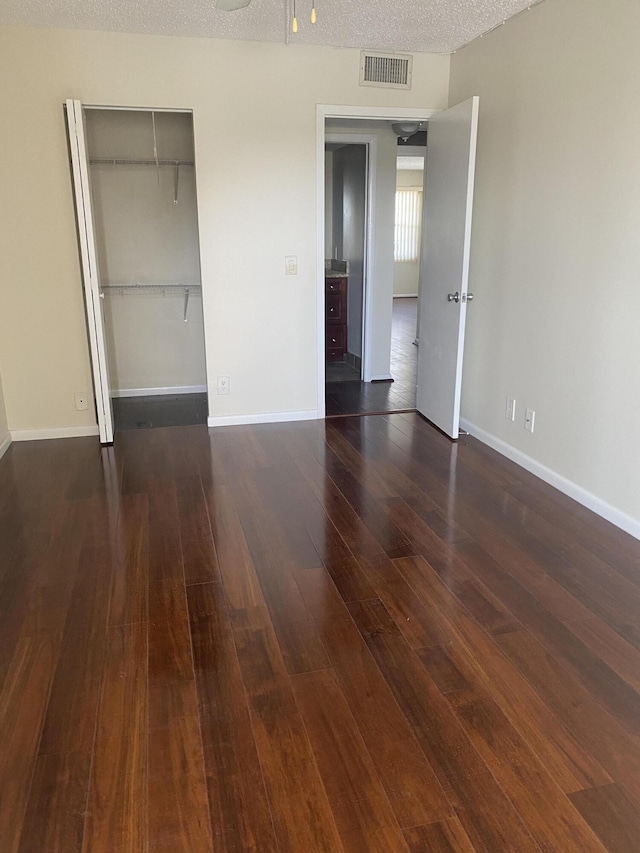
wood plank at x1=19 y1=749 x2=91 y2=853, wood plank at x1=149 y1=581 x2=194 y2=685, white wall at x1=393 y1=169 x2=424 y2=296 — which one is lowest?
wood plank at x1=19 y1=749 x2=91 y2=853

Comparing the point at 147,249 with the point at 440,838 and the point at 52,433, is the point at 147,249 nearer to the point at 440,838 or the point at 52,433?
the point at 52,433

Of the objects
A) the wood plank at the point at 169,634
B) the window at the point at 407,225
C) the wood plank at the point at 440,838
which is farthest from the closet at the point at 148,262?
the window at the point at 407,225

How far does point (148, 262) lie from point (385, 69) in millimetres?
2466

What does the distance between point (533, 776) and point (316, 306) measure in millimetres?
3549

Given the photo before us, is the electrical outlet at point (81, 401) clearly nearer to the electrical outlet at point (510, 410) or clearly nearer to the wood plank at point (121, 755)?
the wood plank at point (121, 755)

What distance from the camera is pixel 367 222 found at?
18.7 feet

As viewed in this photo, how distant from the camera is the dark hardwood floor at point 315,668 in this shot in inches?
61.1

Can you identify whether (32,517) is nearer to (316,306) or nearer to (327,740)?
(327,740)

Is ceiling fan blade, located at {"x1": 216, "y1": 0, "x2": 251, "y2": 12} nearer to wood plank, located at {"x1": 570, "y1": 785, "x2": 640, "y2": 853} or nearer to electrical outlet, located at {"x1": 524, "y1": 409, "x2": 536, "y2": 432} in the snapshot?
electrical outlet, located at {"x1": 524, "y1": 409, "x2": 536, "y2": 432}

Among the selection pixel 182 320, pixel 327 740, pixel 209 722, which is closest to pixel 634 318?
pixel 327 740

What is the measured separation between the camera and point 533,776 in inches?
65.2

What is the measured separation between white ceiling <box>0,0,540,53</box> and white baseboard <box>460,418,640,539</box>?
249cm

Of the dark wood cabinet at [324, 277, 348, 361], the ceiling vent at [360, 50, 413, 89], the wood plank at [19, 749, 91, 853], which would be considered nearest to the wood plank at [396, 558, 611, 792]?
the wood plank at [19, 749, 91, 853]

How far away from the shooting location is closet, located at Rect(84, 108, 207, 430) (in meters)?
5.11
